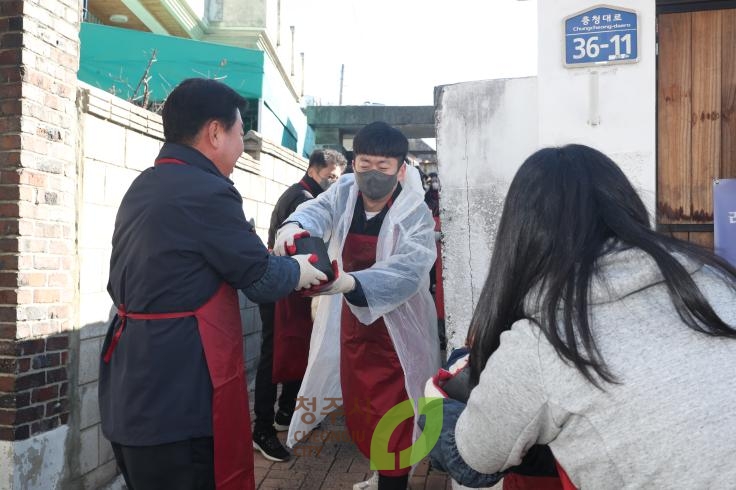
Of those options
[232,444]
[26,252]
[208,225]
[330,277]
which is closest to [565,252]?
[208,225]

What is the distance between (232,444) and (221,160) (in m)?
0.99

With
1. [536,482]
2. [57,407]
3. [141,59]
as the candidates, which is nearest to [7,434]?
[57,407]

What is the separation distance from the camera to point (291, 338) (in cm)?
474

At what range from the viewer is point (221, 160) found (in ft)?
7.91

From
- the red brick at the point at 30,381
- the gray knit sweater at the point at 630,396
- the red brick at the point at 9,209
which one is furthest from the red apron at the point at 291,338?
the gray knit sweater at the point at 630,396

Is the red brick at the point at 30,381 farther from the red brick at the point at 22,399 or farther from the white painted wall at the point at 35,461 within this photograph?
the white painted wall at the point at 35,461

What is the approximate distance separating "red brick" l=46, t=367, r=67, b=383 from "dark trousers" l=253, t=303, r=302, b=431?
4.77 ft

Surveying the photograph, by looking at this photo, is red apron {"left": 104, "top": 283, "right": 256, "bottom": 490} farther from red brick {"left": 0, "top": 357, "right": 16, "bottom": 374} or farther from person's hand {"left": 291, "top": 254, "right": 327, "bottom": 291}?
red brick {"left": 0, "top": 357, "right": 16, "bottom": 374}

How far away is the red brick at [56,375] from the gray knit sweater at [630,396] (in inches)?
99.6

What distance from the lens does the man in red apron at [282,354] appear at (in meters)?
4.46

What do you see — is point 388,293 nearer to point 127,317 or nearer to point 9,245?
point 127,317

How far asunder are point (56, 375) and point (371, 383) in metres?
1.55

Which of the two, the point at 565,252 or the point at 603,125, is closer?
the point at 565,252

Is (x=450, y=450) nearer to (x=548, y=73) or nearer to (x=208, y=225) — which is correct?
(x=208, y=225)
